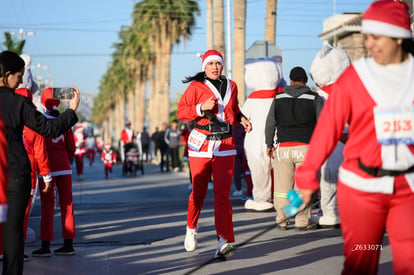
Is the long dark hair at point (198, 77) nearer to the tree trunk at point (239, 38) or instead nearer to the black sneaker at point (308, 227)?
the black sneaker at point (308, 227)

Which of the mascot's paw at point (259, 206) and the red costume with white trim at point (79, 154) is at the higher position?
the mascot's paw at point (259, 206)

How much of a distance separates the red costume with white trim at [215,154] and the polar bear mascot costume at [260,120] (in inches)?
151

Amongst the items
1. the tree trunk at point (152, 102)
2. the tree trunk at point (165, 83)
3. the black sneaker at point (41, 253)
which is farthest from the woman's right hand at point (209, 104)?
the tree trunk at point (152, 102)

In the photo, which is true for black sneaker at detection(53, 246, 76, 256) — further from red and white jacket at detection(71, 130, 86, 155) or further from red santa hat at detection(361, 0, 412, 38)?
red and white jacket at detection(71, 130, 86, 155)

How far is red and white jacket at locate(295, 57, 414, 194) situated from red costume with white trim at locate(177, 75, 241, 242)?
133 inches

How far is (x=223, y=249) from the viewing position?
731 centimetres

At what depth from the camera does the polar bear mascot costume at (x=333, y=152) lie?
30.8ft

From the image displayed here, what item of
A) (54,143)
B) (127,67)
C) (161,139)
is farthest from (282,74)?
(127,67)

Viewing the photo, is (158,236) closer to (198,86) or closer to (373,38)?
(198,86)

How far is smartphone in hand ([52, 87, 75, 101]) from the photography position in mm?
6063

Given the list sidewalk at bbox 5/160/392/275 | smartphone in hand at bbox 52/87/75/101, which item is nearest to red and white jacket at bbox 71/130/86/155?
sidewalk at bbox 5/160/392/275

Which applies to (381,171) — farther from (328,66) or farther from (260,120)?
(260,120)

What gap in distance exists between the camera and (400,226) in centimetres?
383

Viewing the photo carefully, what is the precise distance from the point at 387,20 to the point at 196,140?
375cm
